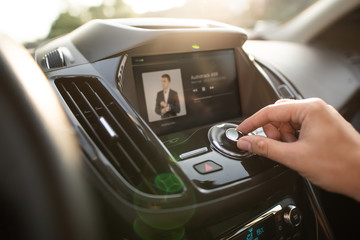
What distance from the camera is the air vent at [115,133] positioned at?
32.9 inches

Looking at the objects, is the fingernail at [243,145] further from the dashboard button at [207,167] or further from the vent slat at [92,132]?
the vent slat at [92,132]

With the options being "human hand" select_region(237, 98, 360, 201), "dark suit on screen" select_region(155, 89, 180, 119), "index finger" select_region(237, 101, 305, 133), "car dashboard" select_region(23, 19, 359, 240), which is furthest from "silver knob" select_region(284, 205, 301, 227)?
"dark suit on screen" select_region(155, 89, 180, 119)

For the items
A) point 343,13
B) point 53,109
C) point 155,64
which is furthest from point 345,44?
point 53,109

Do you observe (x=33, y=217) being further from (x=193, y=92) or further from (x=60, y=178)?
(x=193, y=92)

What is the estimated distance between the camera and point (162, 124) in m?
1.15

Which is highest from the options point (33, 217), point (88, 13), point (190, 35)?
point (88, 13)

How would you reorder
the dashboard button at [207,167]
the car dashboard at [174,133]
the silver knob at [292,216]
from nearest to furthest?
the car dashboard at [174,133] < the dashboard button at [207,167] < the silver knob at [292,216]

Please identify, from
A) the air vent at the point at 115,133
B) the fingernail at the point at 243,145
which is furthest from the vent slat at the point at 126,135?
the fingernail at the point at 243,145

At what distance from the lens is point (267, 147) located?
2.98 feet

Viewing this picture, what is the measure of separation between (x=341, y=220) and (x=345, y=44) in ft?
3.78

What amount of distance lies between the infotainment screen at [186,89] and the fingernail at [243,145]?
28 cm

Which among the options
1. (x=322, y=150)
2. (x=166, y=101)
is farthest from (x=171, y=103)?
(x=322, y=150)

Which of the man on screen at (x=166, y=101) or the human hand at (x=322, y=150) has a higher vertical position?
the man on screen at (x=166, y=101)

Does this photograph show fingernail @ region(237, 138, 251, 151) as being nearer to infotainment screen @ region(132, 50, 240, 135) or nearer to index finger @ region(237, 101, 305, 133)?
index finger @ region(237, 101, 305, 133)
